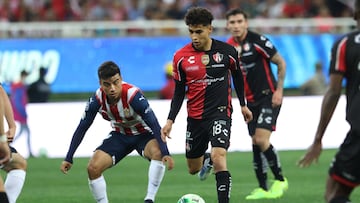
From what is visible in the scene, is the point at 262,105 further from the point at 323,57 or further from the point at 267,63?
the point at 323,57

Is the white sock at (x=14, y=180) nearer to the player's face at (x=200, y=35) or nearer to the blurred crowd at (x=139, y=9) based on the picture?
the player's face at (x=200, y=35)

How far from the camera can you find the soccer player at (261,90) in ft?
44.2

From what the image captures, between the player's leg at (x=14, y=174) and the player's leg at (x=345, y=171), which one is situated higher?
the player's leg at (x=345, y=171)

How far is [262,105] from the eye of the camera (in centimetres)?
1385

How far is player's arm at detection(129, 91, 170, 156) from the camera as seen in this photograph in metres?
10.9

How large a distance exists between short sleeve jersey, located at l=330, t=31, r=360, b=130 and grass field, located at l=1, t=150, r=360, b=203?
15.8 feet

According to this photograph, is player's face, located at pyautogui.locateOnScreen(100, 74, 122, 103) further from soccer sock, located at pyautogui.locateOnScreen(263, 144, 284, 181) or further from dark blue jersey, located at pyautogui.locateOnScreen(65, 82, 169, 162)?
soccer sock, located at pyautogui.locateOnScreen(263, 144, 284, 181)

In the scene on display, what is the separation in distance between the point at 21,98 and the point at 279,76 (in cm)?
1019

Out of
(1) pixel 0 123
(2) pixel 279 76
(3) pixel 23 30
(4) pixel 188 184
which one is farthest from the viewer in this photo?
(3) pixel 23 30

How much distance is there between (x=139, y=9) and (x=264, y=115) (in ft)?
45.7

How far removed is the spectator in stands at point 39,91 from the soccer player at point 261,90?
12.3 metres

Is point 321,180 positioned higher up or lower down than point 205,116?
lower down

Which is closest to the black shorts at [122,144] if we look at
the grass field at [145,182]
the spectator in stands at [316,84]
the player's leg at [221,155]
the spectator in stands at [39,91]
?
the player's leg at [221,155]

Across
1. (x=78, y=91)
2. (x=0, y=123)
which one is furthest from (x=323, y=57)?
(x=0, y=123)
